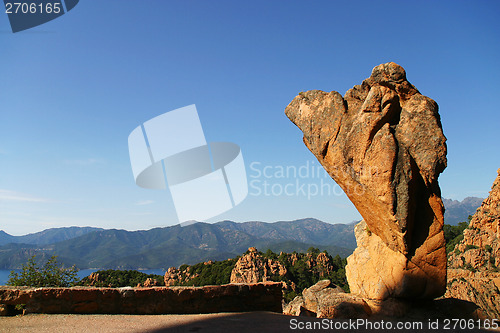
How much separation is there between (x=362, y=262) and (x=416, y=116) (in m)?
6.07

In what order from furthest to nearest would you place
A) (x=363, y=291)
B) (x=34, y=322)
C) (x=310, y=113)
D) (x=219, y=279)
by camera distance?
1. (x=219, y=279)
2. (x=310, y=113)
3. (x=363, y=291)
4. (x=34, y=322)

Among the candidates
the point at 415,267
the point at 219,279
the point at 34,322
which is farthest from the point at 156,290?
the point at 219,279

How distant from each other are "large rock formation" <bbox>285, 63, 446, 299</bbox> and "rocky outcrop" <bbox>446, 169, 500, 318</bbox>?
14.8 metres

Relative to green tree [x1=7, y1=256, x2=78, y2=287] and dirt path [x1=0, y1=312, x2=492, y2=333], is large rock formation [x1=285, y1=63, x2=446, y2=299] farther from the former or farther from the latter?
green tree [x1=7, y1=256, x2=78, y2=287]

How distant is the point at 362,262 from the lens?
12.7m

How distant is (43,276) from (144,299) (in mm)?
4404

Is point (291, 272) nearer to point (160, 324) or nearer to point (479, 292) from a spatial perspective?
point (479, 292)

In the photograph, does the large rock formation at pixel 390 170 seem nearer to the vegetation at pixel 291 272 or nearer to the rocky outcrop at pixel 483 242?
the rocky outcrop at pixel 483 242

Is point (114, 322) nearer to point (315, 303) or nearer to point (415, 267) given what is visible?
point (315, 303)

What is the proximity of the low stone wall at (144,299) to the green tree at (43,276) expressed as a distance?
1.90m

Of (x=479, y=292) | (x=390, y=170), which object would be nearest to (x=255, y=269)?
(x=479, y=292)

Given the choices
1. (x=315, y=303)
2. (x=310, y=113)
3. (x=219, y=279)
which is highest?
(x=310, y=113)

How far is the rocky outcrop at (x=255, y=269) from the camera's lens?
189 ft

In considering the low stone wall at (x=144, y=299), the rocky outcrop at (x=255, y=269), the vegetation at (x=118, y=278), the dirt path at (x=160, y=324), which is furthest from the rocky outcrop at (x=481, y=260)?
the vegetation at (x=118, y=278)
